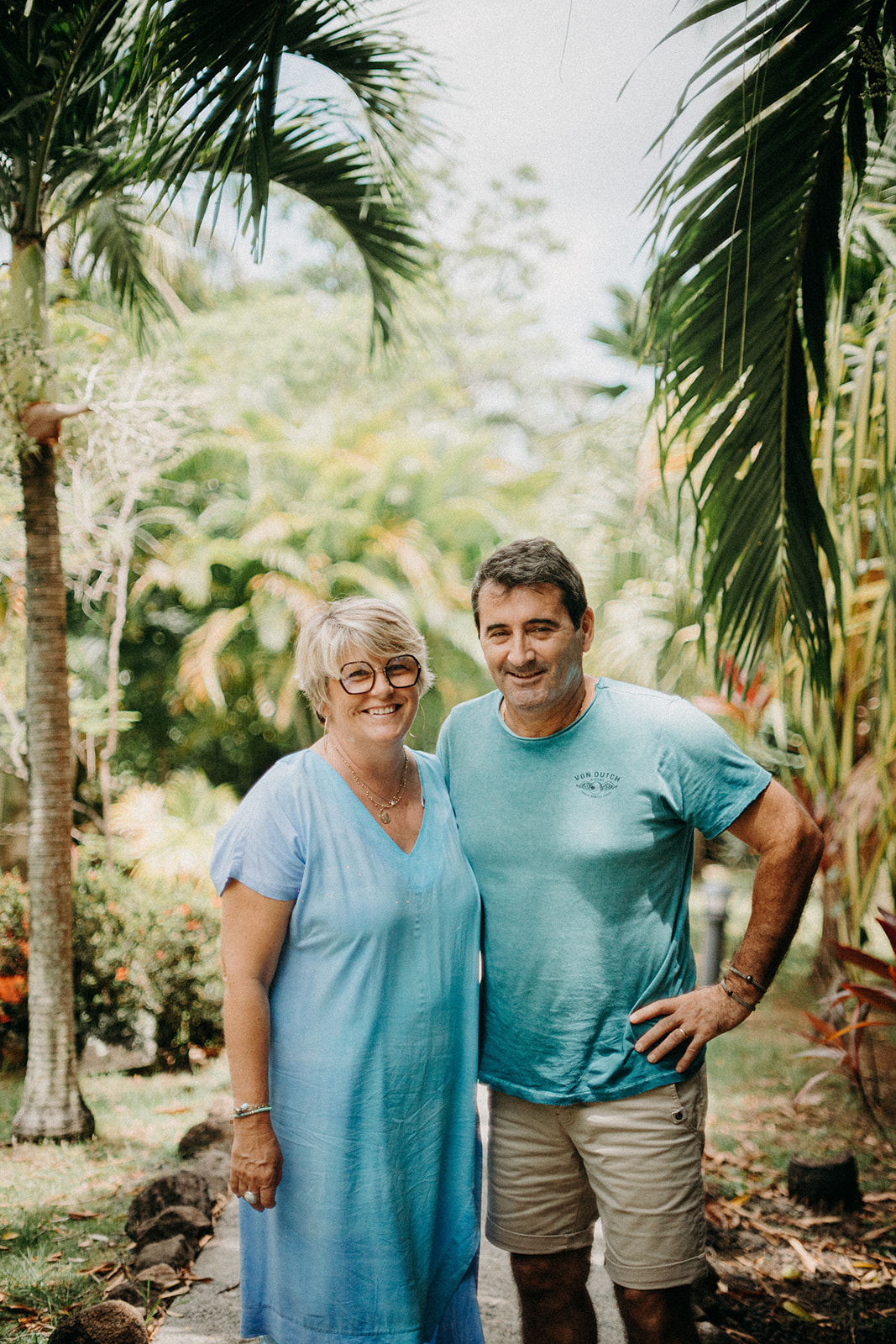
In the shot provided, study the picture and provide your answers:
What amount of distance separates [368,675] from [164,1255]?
2009 mm

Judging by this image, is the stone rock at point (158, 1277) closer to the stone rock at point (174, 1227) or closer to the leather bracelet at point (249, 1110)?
the stone rock at point (174, 1227)

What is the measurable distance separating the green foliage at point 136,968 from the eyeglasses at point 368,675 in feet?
11.2

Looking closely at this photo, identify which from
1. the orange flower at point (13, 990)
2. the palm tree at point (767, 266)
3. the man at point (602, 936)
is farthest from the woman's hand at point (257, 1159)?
the orange flower at point (13, 990)

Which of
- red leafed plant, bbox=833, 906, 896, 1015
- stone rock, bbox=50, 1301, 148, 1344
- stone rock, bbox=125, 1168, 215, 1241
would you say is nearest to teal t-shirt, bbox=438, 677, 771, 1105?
stone rock, bbox=50, 1301, 148, 1344

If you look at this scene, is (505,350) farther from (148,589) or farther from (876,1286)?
(876,1286)

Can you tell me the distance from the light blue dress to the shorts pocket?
499mm

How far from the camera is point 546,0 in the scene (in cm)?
222

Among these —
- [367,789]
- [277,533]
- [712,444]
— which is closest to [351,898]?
[367,789]

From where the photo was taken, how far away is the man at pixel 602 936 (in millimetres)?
2119

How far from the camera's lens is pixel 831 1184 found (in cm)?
368

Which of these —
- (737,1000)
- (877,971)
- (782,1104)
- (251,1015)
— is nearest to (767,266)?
(737,1000)

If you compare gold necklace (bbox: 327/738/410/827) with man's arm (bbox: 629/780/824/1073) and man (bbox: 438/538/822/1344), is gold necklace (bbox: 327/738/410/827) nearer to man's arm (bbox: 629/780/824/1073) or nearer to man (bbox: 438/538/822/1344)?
man (bbox: 438/538/822/1344)

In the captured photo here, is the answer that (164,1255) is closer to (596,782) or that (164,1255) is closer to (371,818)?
(371,818)

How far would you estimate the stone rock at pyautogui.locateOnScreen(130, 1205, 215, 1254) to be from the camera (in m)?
3.02
